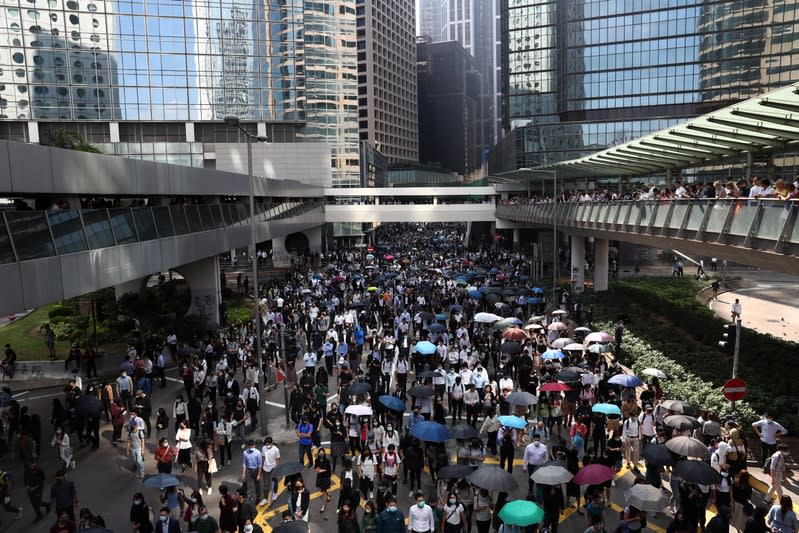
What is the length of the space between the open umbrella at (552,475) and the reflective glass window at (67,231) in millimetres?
A: 11232

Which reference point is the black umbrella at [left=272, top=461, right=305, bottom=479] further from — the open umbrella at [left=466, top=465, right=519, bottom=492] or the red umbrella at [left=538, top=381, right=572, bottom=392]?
the red umbrella at [left=538, top=381, right=572, bottom=392]

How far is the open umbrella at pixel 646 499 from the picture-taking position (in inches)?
363

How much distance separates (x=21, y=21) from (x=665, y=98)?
71811 millimetres

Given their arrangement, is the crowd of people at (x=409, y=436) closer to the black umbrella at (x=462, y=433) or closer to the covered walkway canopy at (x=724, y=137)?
the black umbrella at (x=462, y=433)

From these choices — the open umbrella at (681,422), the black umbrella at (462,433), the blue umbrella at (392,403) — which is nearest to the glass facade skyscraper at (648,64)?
the blue umbrella at (392,403)

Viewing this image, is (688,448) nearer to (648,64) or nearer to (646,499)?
(646,499)

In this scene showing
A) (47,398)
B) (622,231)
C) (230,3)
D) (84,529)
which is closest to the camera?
(84,529)

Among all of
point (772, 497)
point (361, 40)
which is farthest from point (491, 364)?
point (361, 40)

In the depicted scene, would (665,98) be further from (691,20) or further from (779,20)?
(779,20)

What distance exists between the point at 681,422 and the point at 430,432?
4.79 meters

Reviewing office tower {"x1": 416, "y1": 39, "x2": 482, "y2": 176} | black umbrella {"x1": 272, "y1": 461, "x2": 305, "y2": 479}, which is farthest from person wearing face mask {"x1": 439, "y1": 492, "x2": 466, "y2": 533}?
office tower {"x1": 416, "y1": 39, "x2": 482, "y2": 176}

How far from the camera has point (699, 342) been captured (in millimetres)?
23266

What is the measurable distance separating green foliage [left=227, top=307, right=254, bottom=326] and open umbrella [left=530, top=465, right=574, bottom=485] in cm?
2078

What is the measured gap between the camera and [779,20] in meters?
72.3
